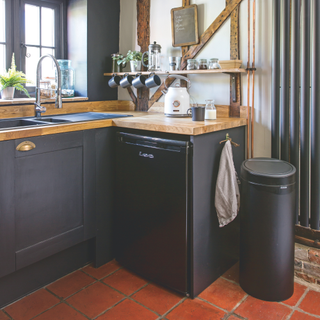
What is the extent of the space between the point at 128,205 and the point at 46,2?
2002 millimetres

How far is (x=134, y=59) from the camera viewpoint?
2.97 metres

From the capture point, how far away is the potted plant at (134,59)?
295cm

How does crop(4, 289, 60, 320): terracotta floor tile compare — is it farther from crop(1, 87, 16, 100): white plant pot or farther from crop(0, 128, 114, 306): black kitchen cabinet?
crop(1, 87, 16, 100): white plant pot

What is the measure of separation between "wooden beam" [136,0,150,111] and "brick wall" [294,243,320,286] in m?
1.75

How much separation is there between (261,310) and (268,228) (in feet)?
1.56

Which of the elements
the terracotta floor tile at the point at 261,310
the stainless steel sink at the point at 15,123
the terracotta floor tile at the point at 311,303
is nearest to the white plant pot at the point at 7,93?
the stainless steel sink at the point at 15,123

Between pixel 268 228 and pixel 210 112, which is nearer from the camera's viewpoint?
pixel 268 228

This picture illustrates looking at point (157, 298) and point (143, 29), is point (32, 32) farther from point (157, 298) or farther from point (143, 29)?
point (157, 298)

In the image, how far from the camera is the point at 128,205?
2.31 metres

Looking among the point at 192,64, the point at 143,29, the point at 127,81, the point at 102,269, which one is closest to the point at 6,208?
the point at 102,269

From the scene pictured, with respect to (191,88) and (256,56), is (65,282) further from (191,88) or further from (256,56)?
(256,56)

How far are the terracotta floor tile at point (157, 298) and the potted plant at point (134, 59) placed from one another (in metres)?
1.82

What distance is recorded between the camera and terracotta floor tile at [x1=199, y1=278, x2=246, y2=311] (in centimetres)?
201

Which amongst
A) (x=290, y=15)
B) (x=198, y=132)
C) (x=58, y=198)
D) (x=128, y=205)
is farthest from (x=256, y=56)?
(x=58, y=198)
